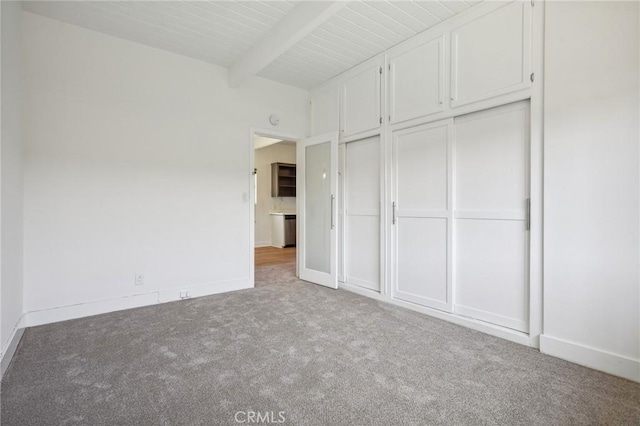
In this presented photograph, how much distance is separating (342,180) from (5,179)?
3186 mm

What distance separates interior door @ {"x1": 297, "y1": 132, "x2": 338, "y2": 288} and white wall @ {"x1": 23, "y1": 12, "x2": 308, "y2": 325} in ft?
2.73

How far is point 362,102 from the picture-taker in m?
3.70

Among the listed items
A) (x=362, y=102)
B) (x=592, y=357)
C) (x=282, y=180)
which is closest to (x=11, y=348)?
(x=362, y=102)

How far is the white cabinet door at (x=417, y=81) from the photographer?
2.90 metres

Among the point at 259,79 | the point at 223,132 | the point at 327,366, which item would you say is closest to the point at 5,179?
the point at 223,132

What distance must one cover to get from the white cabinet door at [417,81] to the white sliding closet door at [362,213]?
503 mm

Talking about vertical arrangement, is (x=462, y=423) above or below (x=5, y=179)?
below

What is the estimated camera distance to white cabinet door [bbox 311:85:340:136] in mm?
4090

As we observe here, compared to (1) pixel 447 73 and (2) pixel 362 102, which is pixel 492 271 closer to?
(1) pixel 447 73

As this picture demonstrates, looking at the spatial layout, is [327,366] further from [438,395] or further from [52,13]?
[52,13]

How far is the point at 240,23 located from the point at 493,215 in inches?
115

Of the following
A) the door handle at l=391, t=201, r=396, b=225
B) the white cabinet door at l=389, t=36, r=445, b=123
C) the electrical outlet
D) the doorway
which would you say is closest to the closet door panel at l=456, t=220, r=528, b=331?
the door handle at l=391, t=201, r=396, b=225

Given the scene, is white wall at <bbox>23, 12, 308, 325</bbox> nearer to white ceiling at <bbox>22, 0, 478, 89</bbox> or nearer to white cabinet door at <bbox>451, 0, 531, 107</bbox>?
white ceiling at <bbox>22, 0, 478, 89</bbox>

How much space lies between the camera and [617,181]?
1.91 m
